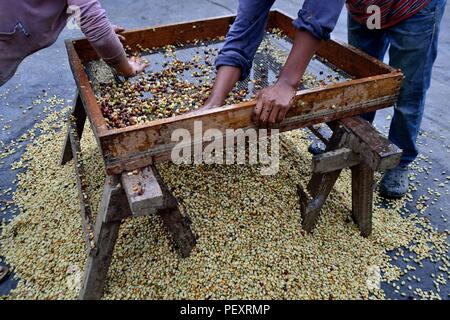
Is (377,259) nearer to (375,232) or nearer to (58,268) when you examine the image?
(375,232)

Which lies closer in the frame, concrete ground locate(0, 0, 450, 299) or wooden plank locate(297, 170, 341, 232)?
wooden plank locate(297, 170, 341, 232)

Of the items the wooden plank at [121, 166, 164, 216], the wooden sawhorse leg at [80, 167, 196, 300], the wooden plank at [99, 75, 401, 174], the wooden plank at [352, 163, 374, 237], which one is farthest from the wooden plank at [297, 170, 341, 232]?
the wooden plank at [121, 166, 164, 216]

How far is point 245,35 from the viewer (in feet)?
6.44

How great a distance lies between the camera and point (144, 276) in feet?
6.31

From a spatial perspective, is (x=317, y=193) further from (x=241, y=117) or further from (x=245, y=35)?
(x=245, y=35)

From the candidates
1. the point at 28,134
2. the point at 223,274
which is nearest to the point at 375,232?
the point at 223,274

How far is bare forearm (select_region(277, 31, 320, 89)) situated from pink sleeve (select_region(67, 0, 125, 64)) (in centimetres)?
79

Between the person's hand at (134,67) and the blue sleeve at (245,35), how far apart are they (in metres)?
0.51

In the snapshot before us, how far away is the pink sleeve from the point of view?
171 cm

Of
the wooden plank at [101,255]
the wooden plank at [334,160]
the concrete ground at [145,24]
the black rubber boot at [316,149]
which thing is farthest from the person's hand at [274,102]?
the black rubber boot at [316,149]

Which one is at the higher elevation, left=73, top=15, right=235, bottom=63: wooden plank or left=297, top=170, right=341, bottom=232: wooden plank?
left=73, top=15, right=235, bottom=63: wooden plank

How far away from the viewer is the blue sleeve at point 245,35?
6.28 feet

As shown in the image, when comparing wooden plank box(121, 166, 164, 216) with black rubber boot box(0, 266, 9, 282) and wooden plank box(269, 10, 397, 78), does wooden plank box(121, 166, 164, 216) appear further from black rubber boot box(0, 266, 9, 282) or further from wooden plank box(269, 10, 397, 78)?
wooden plank box(269, 10, 397, 78)

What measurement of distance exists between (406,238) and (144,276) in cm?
140
